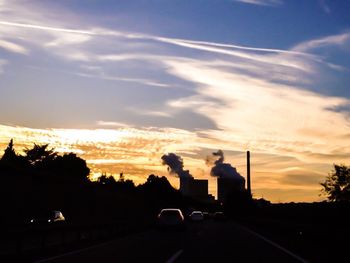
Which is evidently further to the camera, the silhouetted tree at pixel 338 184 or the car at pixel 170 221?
the silhouetted tree at pixel 338 184

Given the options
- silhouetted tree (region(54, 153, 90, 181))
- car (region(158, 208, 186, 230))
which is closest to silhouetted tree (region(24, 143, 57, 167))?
silhouetted tree (region(54, 153, 90, 181))

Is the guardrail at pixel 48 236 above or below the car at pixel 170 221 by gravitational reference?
below

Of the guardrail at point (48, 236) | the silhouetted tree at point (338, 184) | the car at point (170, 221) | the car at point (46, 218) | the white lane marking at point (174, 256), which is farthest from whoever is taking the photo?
the silhouetted tree at point (338, 184)

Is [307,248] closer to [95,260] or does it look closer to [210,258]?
[210,258]

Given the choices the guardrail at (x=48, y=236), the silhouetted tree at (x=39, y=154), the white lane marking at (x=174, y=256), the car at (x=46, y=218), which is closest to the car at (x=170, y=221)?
the guardrail at (x=48, y=236)

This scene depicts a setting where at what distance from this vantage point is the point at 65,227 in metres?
25.2

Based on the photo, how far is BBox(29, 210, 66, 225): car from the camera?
33.8 m

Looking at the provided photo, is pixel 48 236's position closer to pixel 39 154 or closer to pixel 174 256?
pixel 174 256

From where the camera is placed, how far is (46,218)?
119 ft

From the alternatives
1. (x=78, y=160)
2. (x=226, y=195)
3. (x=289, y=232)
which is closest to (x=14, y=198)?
(x=289, y=232)

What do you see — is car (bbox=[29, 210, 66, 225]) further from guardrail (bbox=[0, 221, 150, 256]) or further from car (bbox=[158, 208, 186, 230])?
car (bbox=[158, 208, 186, 230])

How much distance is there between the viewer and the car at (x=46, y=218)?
33841mm

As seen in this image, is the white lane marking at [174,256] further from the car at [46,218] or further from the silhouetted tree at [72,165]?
the silhouetted tree at [72,165]

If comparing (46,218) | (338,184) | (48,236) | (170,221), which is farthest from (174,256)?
(338,184)
